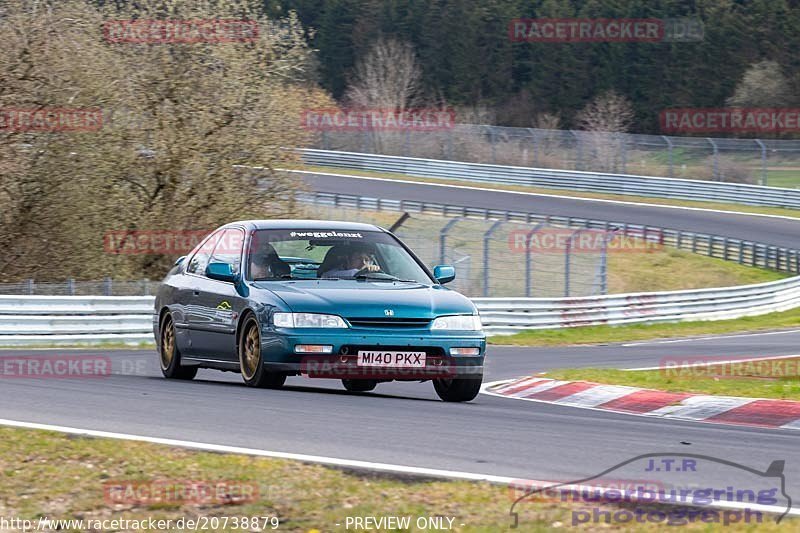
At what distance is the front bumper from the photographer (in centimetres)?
1039

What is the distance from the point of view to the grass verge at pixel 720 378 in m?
12.7

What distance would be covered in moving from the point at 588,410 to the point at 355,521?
5.97 meters

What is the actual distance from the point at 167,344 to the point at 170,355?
0.66ft

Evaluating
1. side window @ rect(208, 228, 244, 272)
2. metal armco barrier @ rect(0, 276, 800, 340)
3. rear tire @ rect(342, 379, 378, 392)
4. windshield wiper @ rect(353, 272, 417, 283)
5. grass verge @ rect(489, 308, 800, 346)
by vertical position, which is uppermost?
side window @ rect(208, 228, 244, 272)

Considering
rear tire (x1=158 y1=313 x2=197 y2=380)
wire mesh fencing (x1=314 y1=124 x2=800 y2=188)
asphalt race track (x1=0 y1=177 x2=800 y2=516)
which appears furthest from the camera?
wire mesh fencing (x1=314 y1=124 x2=800 y2=188)

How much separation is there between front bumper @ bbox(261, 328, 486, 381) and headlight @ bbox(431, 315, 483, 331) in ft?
0.30

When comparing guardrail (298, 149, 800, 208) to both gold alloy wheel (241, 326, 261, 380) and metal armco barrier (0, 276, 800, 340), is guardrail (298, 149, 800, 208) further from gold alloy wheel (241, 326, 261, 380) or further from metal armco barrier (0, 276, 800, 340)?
gold alloy wheel (241, 326, 261, 380)

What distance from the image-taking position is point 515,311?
88.8ft

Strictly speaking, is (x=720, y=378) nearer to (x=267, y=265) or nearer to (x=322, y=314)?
(x=267, y=265)

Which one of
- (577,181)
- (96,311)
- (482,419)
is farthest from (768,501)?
(577,181)

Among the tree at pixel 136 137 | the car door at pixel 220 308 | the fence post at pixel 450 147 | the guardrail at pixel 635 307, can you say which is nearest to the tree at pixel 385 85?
the fence post at pixel 450 147

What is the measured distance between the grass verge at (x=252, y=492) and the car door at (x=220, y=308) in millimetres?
4162

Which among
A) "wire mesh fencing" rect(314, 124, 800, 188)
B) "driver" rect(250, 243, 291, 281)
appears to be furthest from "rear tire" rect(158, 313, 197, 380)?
"wire mesh fencing" rect(314, 124, 800, 188)

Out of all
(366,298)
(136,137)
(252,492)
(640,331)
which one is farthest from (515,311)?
(252,492)
